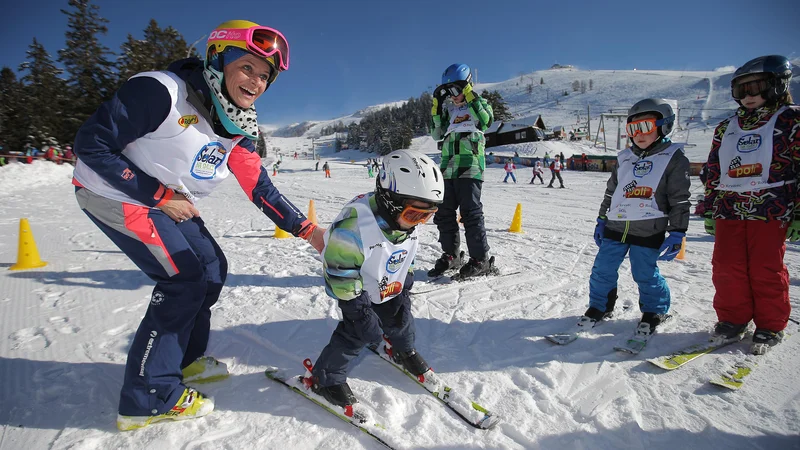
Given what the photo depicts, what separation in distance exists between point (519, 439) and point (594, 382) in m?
0.95

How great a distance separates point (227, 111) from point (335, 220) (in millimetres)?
930

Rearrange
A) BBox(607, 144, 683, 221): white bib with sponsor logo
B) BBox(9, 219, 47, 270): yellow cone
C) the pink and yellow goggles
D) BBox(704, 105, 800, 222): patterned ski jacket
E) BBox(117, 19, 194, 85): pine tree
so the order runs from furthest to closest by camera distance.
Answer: BBox(117, 19, 194, 85): pine tree, BBox(9, 219, 47, 270): yellow cone, BBox(607, 144, 683, 221): white bib with sponsor logo, BBox(704, 105, 800, 222): patterned ski jacket, the pink and yellow goggles

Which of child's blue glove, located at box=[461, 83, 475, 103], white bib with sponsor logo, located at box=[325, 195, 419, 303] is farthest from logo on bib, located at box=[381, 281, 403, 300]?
child's blue glove, located at box=[461, 83, 475, 103]

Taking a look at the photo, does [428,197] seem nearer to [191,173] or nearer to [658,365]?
[191,173]

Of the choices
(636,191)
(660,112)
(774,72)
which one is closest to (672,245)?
(636,191)

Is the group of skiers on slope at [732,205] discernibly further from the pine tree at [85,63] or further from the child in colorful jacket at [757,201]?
the pine tree at [85,63]

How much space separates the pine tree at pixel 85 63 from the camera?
31594 mm

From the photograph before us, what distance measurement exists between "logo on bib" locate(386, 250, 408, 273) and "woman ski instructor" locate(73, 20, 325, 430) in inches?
47.3

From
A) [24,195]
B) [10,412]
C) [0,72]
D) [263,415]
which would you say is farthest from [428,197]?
[0,72]

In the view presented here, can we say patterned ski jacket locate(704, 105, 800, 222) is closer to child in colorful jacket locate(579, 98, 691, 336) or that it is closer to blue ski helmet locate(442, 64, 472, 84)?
child in colorful jacket locate(579, 98, 691, 336)

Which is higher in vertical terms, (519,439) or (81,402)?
(81,402)

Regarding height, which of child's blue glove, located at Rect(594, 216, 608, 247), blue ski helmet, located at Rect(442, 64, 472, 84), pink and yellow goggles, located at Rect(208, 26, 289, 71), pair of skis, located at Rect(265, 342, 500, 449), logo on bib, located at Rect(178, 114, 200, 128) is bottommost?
pair of skis, located at Rect(265, 342, 500, 449)

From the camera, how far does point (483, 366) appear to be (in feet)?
10.2

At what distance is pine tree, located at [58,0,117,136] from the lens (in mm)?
31594
